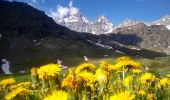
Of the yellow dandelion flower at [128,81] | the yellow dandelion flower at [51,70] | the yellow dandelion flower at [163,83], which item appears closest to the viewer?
the yellow dandelion flower at [51,70]

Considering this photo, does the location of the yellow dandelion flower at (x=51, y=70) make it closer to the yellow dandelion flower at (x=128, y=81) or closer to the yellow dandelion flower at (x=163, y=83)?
the yellow dandelion flower at (x=128, y=81)

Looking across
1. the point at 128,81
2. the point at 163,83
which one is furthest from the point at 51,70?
the point at 163,83

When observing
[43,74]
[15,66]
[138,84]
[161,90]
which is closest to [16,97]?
[43,74]

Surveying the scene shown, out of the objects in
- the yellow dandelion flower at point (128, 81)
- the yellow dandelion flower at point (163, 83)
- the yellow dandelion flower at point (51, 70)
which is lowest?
the yellow dandelion flower at point (163, 83)

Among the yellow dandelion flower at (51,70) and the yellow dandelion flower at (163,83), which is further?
the yellow dandelion flower at (163,83)

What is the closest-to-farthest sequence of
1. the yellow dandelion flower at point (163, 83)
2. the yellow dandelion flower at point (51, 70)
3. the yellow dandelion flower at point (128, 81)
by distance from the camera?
the yellow dandelion flower at point (51, 70) < the yellow dandelion flower at point (128, 81) < the yellow dandelion flower at point (163, 83)

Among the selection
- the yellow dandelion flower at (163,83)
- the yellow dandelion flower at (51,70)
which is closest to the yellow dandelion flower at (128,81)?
the yellow dandelion flower at (163,83)

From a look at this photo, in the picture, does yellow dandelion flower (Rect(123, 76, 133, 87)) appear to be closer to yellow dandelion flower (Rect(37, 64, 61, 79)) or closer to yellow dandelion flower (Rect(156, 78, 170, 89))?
yellow dandelion flower (Rect(156, 78, 170, 89))

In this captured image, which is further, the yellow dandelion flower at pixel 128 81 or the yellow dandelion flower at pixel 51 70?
the yellow dandelion flower at pixel 128 81

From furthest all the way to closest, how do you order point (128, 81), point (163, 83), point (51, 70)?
point (163, 83)
point (128, 81)
point (51, 70)

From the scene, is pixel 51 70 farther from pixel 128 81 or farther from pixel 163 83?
pixel 163 83

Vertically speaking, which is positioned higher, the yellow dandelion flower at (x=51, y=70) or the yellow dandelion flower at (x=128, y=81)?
the yellow dandelion flower at (x=51, y=70)

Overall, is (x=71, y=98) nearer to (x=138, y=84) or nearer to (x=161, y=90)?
(x=138, y=84)

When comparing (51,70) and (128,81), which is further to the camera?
(128,81)
